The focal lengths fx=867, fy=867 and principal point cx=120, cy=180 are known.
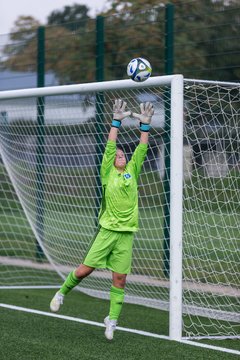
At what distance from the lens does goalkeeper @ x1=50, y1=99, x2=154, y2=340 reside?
24.2 feet

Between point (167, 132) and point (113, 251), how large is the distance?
2.47m

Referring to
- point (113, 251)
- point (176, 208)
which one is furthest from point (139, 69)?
point (113, 251)

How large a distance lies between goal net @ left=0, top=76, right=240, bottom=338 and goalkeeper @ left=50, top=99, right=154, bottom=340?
1.09 feet

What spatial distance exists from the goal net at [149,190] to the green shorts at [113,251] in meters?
0.40

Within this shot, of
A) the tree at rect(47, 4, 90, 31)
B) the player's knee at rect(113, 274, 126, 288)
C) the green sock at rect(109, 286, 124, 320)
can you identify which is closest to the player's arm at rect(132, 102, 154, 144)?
the player's knee at rect(113, 274, 126, 288)

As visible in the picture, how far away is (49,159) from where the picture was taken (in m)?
10.4

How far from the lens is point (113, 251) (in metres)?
7.43

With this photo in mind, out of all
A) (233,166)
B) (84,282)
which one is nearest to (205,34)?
(233,166)

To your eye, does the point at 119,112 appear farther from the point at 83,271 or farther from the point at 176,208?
the point at 83,271

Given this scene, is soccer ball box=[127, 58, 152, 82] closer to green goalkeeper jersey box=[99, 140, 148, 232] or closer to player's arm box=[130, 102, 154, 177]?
player's arm box=[130, 102, 154, 177]

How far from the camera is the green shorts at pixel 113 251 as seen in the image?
738cm

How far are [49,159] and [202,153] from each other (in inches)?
90.2

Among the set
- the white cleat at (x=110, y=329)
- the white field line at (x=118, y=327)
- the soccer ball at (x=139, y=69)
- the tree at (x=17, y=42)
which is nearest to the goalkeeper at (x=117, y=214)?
the white cleat at (x=110, y=329)

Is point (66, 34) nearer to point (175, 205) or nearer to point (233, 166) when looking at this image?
point (233, 166)
